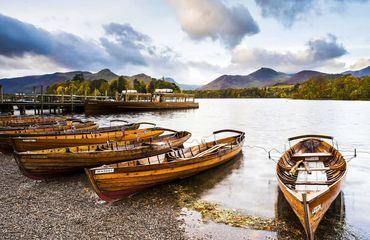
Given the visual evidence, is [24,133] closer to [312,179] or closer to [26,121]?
[26,121]

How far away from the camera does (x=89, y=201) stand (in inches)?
425

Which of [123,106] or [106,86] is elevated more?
[106,86]

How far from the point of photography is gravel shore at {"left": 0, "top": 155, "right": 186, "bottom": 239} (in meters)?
8.31

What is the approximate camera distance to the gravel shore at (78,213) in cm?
831

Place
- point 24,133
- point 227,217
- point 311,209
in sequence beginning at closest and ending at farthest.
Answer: point 311,209, point 227,217, point 24,133

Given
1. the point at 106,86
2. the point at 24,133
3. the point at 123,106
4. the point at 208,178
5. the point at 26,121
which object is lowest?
the point at 208,178

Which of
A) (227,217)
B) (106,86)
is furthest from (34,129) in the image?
(106,86)

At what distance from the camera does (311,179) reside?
1127 cm

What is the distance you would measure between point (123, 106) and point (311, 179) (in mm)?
55659

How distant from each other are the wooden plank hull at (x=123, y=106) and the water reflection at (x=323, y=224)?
51.1 meters

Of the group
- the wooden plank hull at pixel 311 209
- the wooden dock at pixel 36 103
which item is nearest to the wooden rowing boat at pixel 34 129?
the wooden plank hull at pixel 311 209

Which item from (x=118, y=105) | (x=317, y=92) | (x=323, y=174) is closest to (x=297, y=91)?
(x=317, y=92)

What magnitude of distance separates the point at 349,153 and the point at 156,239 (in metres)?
19.4

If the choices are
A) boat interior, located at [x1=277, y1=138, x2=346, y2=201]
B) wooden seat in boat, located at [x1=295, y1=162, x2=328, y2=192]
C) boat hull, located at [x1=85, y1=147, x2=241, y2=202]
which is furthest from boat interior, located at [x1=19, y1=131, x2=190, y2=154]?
wooden seat in boat, located at [x1=295, y1=162, x2=328, y2=192]
